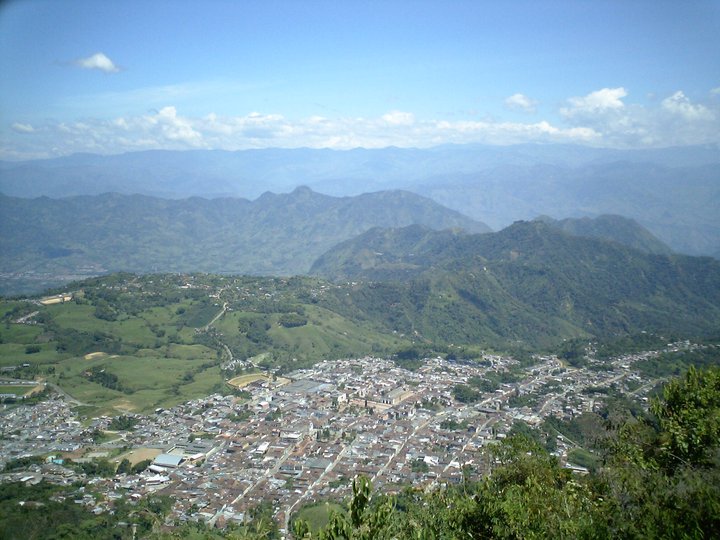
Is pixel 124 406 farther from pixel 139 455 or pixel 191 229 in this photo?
pixel 191 229

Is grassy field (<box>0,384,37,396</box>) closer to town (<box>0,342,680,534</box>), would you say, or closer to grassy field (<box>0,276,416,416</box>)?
town (<box>0,342,680,534</box>)

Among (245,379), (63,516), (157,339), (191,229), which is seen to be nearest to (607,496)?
(63,516)

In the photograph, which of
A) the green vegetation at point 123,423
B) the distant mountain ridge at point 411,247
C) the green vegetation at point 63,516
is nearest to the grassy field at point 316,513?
the green vegetation at point 63,516

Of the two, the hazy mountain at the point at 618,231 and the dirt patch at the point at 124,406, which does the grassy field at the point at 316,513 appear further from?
the hazy mountain at the point at 618,231

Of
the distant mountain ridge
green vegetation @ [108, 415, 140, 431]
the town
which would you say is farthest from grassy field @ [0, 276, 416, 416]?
the distant mountain ridge

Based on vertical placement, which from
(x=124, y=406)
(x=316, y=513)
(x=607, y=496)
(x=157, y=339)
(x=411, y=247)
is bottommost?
(x=411, y=247)

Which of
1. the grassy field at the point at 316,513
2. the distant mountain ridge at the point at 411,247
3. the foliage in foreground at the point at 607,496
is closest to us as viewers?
the foliage in foreground at the point at 607,496
